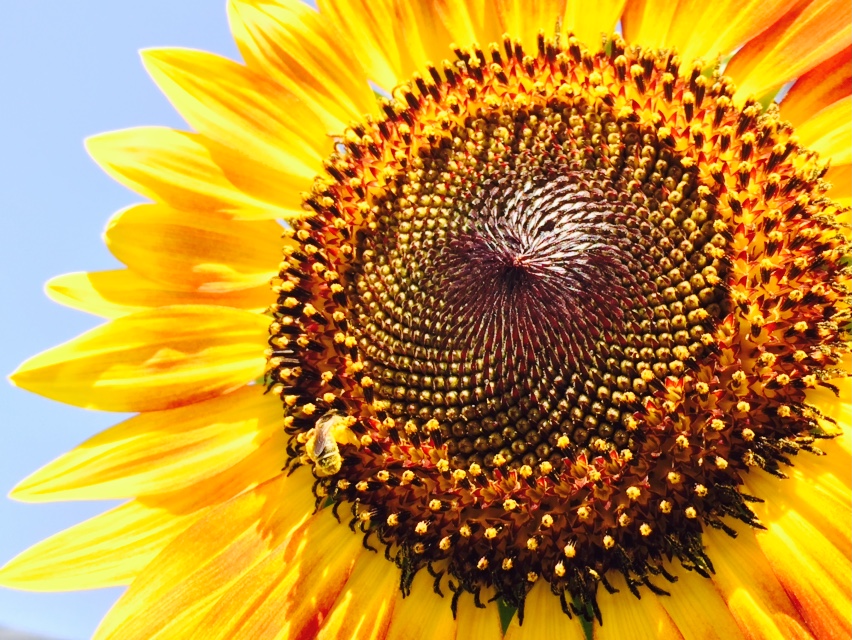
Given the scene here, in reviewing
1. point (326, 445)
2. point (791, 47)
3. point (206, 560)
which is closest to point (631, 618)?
point (326, 445)

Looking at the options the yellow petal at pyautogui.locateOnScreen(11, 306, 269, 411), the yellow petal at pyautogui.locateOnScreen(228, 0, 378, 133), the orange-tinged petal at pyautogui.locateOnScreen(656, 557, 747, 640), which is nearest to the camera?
the orange-tinged petal at pyautogui.locateOnScreen(656, 557, 747, 640)

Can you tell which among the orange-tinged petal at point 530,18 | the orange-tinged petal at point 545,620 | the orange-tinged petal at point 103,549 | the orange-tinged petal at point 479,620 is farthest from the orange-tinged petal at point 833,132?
the orange-tinged petal at point 103,549

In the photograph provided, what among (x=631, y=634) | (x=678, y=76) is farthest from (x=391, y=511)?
(x=678, y=76)

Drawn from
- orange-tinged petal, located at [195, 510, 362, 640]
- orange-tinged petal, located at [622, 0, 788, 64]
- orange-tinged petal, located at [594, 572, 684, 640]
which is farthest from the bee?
orange-tinged petal, located at [622, 0, 788, 64]

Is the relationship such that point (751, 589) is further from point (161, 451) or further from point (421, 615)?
point (161, 451)

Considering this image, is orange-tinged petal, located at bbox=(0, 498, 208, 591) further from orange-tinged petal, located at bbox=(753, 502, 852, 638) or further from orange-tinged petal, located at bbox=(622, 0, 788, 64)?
orange-tinged petal, located at bbox=(622, 0, 788, 64)
